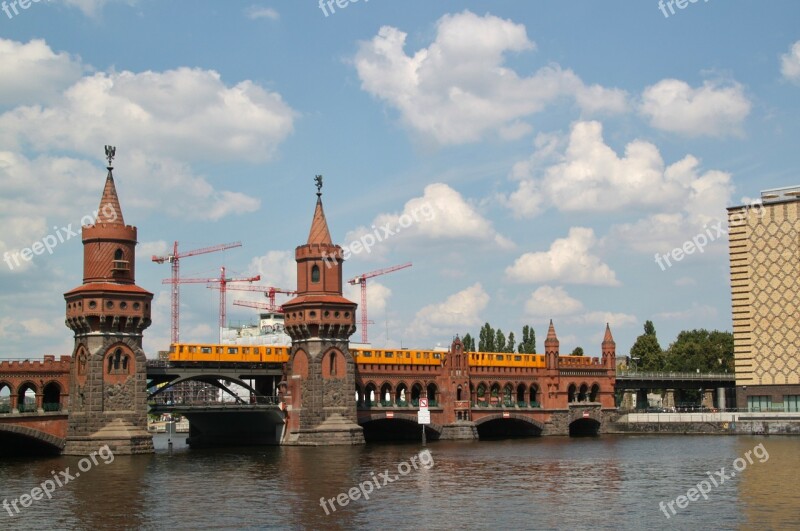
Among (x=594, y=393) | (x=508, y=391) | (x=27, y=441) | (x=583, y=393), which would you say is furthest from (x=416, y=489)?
(x=594, y=393)

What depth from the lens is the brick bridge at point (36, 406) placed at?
9794 cm

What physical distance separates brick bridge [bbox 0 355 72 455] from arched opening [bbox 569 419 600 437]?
238ft

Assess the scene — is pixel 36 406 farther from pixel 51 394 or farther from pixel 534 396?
pixel 534 396

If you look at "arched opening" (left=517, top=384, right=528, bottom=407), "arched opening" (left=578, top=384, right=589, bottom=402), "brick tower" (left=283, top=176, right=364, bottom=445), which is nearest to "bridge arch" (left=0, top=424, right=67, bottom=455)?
"brick tower" (left=283, top=176, right=364, bottom=445)

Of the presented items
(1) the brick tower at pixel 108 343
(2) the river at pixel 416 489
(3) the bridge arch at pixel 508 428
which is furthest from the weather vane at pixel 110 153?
(3) the bridge arch at pixel 508 428

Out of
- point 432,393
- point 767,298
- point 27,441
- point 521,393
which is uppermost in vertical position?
point 767,298

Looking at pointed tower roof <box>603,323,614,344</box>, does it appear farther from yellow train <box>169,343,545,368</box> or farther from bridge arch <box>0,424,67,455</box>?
bridge arch <box>0,424,67,455</box>

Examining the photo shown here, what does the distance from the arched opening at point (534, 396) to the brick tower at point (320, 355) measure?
113 ft

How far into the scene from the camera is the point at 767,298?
136 m

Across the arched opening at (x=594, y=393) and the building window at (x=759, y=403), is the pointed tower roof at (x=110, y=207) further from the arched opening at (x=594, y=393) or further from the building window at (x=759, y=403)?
the building window at (x=759, y=403)

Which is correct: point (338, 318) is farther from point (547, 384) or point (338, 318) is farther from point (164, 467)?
point (547, 384)

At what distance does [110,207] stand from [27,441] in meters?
25.4

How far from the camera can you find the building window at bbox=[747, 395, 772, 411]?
447ft

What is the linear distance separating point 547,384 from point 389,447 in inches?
1419
